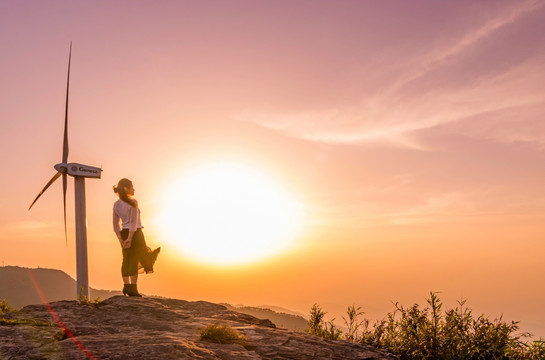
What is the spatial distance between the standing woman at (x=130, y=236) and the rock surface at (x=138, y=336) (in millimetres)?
1730

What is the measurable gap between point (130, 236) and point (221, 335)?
20.2 feet

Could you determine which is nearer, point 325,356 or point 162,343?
point 162,343

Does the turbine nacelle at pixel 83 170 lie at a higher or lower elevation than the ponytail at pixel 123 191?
higher

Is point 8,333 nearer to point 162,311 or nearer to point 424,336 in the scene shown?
point 162,311

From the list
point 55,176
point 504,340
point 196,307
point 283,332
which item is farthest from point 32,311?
point 55,176

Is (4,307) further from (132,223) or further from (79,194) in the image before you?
(79,194)

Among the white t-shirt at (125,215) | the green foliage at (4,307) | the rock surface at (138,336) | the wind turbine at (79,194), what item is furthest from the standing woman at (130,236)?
the wind turbine at (79,194)

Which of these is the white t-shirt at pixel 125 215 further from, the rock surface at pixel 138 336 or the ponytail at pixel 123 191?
the rock surface at pixel 138 336

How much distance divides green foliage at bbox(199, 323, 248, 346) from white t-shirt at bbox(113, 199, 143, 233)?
6044 mm

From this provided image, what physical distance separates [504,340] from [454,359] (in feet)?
3.50

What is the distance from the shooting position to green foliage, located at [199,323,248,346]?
8.56 metres

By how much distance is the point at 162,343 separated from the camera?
7496mm

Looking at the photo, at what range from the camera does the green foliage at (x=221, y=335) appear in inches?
337

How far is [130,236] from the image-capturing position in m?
13.7
